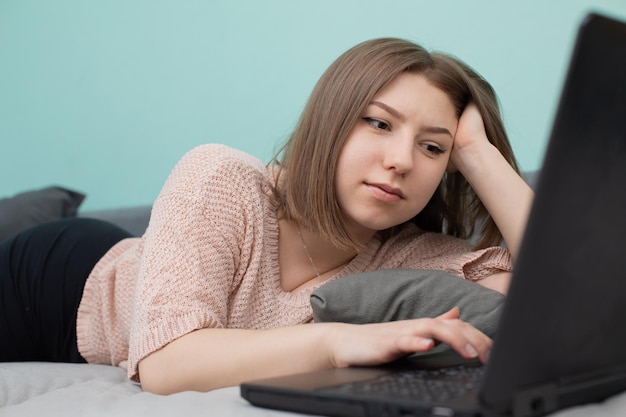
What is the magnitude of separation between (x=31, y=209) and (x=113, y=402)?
1.58 metres

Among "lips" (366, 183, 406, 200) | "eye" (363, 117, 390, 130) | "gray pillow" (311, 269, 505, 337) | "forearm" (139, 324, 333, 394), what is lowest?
"forearm" (139, 324, 333, 394)

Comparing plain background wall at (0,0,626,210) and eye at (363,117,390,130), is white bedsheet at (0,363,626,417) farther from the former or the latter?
plain background wall at (0,0,626,210)

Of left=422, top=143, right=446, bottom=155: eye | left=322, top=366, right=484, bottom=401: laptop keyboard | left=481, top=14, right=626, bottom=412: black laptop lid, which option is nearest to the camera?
left=481, top=14, right=626, bottom=412: black laptop lid

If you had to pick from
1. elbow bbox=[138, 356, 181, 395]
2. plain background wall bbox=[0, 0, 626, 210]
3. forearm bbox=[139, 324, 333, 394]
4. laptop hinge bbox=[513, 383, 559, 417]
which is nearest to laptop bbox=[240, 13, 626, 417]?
laptop hinge bbox=[513, 383, 559, 417]

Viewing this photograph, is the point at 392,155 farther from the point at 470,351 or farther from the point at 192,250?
the point at 470,351

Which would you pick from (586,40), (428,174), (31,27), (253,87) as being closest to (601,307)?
(586,40)

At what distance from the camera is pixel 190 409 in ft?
2.51

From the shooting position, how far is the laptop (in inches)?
21.3

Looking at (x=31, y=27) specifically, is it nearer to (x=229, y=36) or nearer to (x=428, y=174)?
(x=229, y=36)

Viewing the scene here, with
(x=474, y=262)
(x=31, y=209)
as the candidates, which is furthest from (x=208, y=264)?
(x=31, y=209)

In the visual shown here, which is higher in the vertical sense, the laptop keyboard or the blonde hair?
the blonde hair

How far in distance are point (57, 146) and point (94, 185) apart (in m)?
0.22

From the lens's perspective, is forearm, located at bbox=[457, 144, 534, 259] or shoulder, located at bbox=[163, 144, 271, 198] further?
forearm, located at bbox=[457, 144, 534, 259]

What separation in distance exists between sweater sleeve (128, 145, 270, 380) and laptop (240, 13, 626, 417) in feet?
1.33
